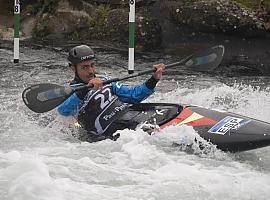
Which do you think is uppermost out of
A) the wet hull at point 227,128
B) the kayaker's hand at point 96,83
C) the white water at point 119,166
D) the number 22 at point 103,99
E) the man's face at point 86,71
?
the man's face at point 86,71

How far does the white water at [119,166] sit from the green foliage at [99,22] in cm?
535

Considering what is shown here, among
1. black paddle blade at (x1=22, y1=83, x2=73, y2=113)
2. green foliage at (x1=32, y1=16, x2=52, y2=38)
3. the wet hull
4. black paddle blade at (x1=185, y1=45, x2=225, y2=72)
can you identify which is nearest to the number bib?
black paddle blade at (x1=22, y1=83, x2=73, y2=113)

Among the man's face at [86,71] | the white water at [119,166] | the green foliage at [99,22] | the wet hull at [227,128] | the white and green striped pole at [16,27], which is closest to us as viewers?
the white water at [119,166]

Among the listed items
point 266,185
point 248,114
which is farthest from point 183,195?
point 248,114

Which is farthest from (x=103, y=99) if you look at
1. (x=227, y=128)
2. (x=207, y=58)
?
(x=207, y=58)

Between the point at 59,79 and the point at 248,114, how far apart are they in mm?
3301

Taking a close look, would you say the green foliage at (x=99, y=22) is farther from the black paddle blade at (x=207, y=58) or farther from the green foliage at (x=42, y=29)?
the black paddle blade at (x=207, y=58)

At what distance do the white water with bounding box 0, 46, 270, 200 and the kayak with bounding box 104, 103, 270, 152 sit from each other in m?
0.10

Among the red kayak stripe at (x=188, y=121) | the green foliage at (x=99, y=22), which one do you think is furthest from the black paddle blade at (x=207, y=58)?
the green foliage at (x=99, y=22)

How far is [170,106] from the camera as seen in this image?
5375mm

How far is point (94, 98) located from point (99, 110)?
4.8 inches

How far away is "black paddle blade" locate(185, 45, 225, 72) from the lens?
20.4 ft

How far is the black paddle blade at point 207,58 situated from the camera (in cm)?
621

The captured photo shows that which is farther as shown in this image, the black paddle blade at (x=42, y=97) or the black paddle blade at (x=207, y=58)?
the black paddle blade at (x=207, y=58)
